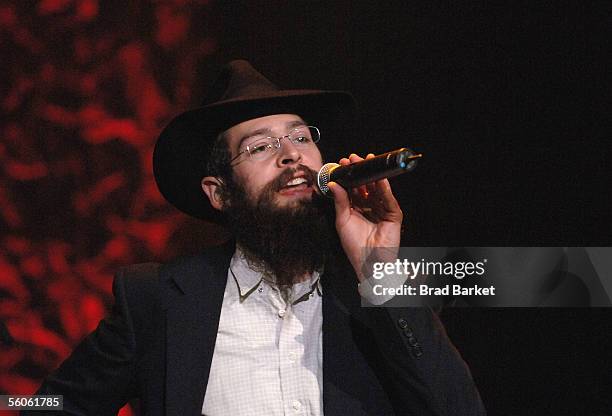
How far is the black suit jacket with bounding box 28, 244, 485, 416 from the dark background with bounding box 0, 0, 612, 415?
0.55 metres

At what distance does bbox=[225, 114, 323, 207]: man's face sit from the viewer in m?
1.94

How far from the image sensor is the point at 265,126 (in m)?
2.02

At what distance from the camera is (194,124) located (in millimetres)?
2162

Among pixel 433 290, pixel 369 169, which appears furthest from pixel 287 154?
pixel 433 290

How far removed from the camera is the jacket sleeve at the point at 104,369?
192 cm

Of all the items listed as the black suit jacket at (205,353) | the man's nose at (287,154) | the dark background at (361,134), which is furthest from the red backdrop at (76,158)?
the man's nose at (287,154)

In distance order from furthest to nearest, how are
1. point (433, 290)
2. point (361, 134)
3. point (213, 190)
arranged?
point (361, 134), point (213, 190), point (433, 290)

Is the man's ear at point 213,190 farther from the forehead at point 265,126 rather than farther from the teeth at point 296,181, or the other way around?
the teeth at point 296,181

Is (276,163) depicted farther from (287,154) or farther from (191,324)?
(191,324)

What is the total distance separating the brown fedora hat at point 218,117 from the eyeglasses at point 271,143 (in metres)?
0.08

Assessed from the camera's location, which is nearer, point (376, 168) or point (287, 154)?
point (376, 168)

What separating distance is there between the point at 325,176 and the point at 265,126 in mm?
335

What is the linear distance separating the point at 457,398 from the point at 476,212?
2.51 feet

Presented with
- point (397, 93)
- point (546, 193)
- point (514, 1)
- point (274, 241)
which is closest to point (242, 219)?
point (274, 241)
